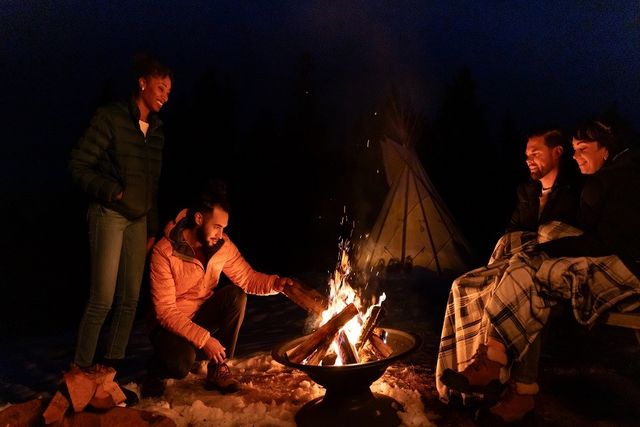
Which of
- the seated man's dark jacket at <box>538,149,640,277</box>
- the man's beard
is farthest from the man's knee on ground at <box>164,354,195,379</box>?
the seated man's dark jacket at <box>538,149,640,277</box>

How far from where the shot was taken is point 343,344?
117 inches

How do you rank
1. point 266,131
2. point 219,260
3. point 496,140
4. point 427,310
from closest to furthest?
point 219,260 < point 427,310 < point 266,131 < point 496,140

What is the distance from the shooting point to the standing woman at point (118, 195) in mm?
3072

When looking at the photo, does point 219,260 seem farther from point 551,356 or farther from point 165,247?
point 551,356

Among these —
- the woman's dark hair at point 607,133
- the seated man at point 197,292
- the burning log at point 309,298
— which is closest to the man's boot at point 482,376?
the burning log at point 309,298

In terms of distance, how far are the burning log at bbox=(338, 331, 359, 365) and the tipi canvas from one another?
195 inches

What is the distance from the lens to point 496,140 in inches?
878

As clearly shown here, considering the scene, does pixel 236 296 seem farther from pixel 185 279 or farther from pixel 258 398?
pixel 258 398

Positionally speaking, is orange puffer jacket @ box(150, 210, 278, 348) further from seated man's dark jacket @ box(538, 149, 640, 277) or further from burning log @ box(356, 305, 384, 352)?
seated man's dark jacket @ box(538, 149, 640, 277)

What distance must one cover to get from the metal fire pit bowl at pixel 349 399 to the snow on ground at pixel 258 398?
0.40ft

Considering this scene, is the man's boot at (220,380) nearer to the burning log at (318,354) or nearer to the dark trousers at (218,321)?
the dark trousers at (218,321)

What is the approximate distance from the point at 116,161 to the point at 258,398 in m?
1.94

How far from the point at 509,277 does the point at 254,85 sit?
42307mm

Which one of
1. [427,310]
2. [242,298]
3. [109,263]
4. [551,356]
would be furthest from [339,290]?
[427,310]
